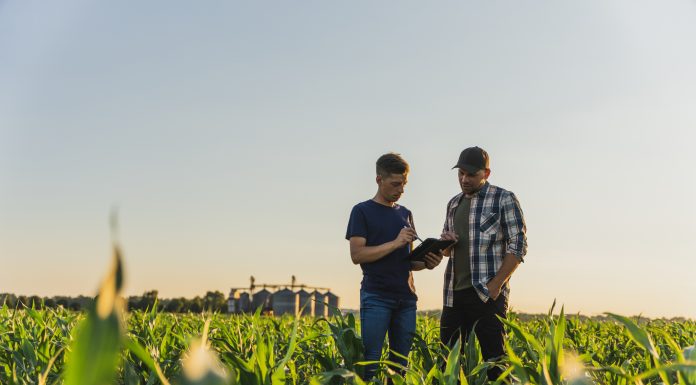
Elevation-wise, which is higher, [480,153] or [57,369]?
[480,153]

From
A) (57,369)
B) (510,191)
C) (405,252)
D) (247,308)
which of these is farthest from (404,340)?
(247,308)

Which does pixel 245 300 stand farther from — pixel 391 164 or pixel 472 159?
pixel 391 164

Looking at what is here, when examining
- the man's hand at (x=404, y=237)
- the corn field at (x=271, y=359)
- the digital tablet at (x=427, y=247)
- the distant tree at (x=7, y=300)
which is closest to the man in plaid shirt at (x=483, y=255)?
the digital tablet at (x=427, y=247)

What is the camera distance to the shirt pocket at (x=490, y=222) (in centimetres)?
442

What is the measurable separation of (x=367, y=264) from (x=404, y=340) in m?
0.54

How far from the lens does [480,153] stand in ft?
14.4

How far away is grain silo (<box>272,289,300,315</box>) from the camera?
35.2 meters

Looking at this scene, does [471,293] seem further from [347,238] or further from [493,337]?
[347,238]

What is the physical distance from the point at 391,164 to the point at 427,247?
0.55m

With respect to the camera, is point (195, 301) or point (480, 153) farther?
point (195, 301)

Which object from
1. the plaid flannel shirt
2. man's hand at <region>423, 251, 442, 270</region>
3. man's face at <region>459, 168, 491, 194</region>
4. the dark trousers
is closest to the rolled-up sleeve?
the plaid flannel shirt

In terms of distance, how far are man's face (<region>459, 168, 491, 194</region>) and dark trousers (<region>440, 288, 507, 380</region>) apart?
66cm

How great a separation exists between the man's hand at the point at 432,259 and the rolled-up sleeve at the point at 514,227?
0.45m

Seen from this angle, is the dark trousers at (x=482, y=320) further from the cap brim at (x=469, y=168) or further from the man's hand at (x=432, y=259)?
the cap brim at (x=469, y=168)
